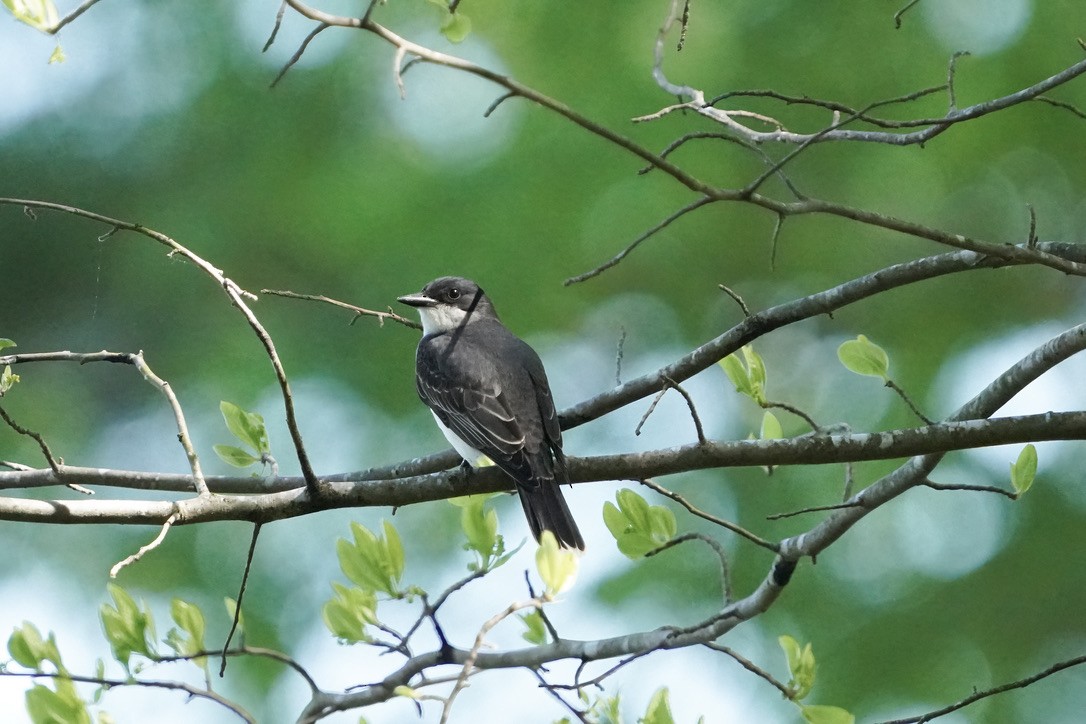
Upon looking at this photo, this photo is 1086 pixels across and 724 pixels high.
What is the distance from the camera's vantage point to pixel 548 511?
4848 mm

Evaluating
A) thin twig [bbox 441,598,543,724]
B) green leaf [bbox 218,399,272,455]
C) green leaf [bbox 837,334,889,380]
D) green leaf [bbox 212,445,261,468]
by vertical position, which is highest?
green leaf [bbox 837,334,889,380]

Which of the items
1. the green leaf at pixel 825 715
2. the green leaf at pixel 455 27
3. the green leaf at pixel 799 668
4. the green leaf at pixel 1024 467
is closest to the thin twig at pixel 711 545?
the green leaf at pixel 799 668

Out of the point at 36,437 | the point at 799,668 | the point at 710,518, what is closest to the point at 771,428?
the point at 710,518

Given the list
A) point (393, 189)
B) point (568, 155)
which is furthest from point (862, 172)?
point (393, 189)

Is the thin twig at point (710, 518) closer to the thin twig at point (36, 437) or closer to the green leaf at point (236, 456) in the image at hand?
the green leaf at point (236, 456)

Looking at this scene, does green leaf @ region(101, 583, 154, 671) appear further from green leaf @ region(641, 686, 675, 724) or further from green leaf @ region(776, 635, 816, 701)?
green leaf @ region(776, 635, 816, 701)

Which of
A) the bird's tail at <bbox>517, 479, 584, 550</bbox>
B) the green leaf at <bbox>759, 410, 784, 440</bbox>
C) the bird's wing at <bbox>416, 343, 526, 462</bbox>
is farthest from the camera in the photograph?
the bird's wing at <bbox>416, 343, 526, 462</bbox>

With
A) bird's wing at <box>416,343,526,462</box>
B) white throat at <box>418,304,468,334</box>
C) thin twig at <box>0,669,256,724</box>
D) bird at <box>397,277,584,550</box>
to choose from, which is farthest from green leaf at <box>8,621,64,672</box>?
white throat at <box>418,304,468,334</box>

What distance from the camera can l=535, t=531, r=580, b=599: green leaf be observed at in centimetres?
237

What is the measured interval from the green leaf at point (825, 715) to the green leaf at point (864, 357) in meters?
1.08

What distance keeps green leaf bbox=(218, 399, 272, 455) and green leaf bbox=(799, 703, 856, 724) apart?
6.23 ft

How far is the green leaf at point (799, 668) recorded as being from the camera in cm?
316

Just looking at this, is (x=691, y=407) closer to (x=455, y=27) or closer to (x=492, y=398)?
(x=455, y=27)

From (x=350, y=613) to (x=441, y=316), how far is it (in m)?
3.55
